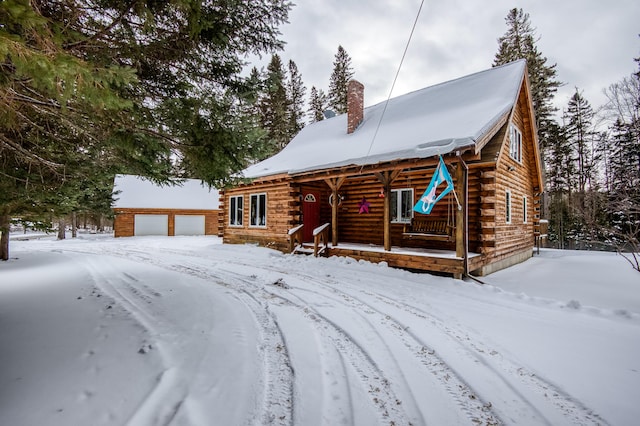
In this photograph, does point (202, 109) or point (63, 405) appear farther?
point (202, 109)

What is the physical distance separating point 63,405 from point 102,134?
3853 millimetres

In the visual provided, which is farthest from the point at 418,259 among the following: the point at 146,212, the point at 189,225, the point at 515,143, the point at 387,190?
the point at 146,212

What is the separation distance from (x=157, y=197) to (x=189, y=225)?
11.4ft

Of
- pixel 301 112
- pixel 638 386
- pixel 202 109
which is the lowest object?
pixel 638 386

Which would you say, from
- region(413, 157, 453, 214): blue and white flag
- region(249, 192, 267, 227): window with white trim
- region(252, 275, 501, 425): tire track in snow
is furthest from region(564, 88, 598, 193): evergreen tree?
region(252, 275, 501, 425): tire track in snow

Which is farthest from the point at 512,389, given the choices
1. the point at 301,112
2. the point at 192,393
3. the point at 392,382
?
the point at 301,112

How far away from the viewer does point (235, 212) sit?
13.9m

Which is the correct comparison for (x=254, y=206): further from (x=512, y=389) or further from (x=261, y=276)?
(x=512, y=389)

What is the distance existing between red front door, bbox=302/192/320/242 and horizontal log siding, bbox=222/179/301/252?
1.34ft

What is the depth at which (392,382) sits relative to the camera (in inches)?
104

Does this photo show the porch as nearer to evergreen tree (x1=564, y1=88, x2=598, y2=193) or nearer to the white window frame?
the white window frame

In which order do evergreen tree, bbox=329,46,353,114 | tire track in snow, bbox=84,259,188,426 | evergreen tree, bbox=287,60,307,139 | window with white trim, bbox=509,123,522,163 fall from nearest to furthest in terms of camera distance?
tire track in snow, bbox=84,259,188,426 → window with white trim, bbox=509,123,522,163 → evergreen tree, bbox=329,46,353,114 → evergreen tree, bbox=287,60,307,139

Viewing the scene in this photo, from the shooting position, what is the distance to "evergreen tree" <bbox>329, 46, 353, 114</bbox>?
959 inches

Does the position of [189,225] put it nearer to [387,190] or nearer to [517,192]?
[387,190]
